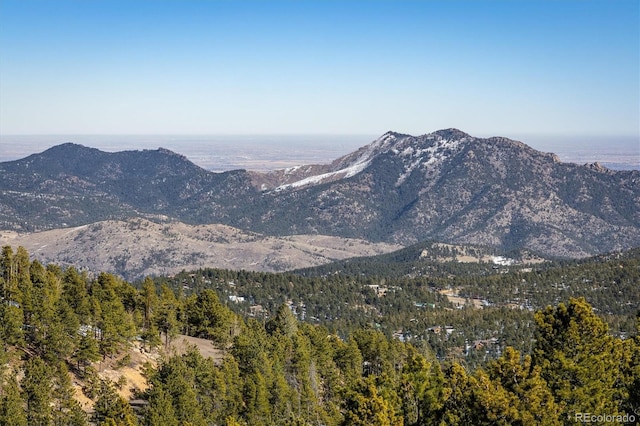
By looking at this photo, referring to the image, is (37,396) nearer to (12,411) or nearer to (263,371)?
(12,411)

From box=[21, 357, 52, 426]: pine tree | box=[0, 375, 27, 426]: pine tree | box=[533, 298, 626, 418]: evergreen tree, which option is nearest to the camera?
box=[533, 298, 626, 418]: evergreen tree

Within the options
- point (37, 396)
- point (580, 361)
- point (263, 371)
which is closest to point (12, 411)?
point (37, 396)

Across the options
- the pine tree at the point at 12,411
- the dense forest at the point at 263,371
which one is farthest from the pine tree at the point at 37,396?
the pine tree at the point at 12,411

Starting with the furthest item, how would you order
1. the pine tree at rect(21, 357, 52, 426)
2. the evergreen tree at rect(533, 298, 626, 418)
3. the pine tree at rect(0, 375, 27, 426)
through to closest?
the pine tree at rect(21, 357, 52, 426)
the pine tree at rect(0, 375, 27, 426)
the evergreen tree at rect(533, 298, 626, 418)

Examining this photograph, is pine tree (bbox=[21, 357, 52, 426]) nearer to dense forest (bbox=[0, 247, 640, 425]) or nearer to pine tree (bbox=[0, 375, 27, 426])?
dense forest (bbox=[0, 247, 640, 425])

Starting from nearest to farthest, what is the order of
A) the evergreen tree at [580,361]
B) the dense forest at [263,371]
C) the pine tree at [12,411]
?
the evergreen tree at [580,361] → the dense forest at [263,371] → the pine tree at [12,411]

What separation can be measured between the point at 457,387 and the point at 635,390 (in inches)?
456

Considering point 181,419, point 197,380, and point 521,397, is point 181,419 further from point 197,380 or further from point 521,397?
point 521,397

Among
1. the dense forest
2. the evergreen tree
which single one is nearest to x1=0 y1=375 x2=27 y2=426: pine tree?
the dense forest

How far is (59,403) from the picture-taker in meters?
63.9

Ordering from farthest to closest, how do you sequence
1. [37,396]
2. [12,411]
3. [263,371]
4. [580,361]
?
[263,371], [37,396], [12,411], [580,361]

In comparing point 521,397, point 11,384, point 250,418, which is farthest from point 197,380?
point 521,397

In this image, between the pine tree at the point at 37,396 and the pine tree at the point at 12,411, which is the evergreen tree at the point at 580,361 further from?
the pine tree at the point at 37,396

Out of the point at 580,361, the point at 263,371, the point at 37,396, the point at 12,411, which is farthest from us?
the point at 263,371
